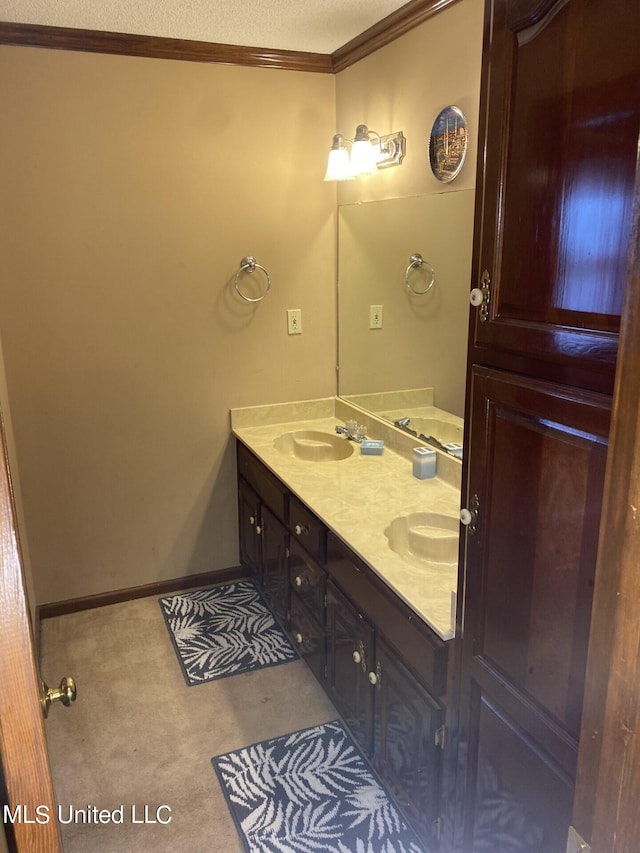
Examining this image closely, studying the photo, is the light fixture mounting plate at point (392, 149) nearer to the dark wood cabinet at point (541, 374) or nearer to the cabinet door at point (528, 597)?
the dark wood cabinet at point (541, 374)

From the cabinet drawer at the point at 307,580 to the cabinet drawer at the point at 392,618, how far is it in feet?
0.40

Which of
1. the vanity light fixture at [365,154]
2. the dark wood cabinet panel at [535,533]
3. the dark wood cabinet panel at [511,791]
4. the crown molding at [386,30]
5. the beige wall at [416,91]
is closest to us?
the dark wood cabinet panel at [535,533]

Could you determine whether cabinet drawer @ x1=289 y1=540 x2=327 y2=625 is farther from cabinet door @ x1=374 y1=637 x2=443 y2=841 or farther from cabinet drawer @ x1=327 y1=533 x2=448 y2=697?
cabinet door @ x1=374 y1=637 x2=443 y2=841

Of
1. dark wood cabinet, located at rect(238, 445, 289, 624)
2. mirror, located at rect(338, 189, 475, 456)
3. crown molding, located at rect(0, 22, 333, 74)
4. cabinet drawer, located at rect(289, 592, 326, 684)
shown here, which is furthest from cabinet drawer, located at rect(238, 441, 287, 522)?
crown molding, located at rect(0, 22, 333, 74)

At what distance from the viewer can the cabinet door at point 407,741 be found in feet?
5.29

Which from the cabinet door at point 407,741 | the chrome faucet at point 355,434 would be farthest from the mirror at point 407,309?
the cabinet door at point 407,741

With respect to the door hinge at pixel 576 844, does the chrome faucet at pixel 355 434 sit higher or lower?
lower

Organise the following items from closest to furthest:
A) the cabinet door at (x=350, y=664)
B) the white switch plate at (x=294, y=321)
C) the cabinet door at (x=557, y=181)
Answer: the cabinet door at (x=557, y=181), the cabinet door at (x=350, y=664), the white switch plate at (x=294, y=321)

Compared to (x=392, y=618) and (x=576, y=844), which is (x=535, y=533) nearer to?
(x=576, y=844)

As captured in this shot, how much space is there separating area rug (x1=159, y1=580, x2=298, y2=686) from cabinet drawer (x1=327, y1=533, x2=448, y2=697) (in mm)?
757

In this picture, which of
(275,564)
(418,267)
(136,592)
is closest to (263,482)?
(275,564)

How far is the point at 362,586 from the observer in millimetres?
1924

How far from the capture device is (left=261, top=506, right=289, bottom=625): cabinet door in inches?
104

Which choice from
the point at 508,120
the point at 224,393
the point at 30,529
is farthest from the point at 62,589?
the point at 508,120
